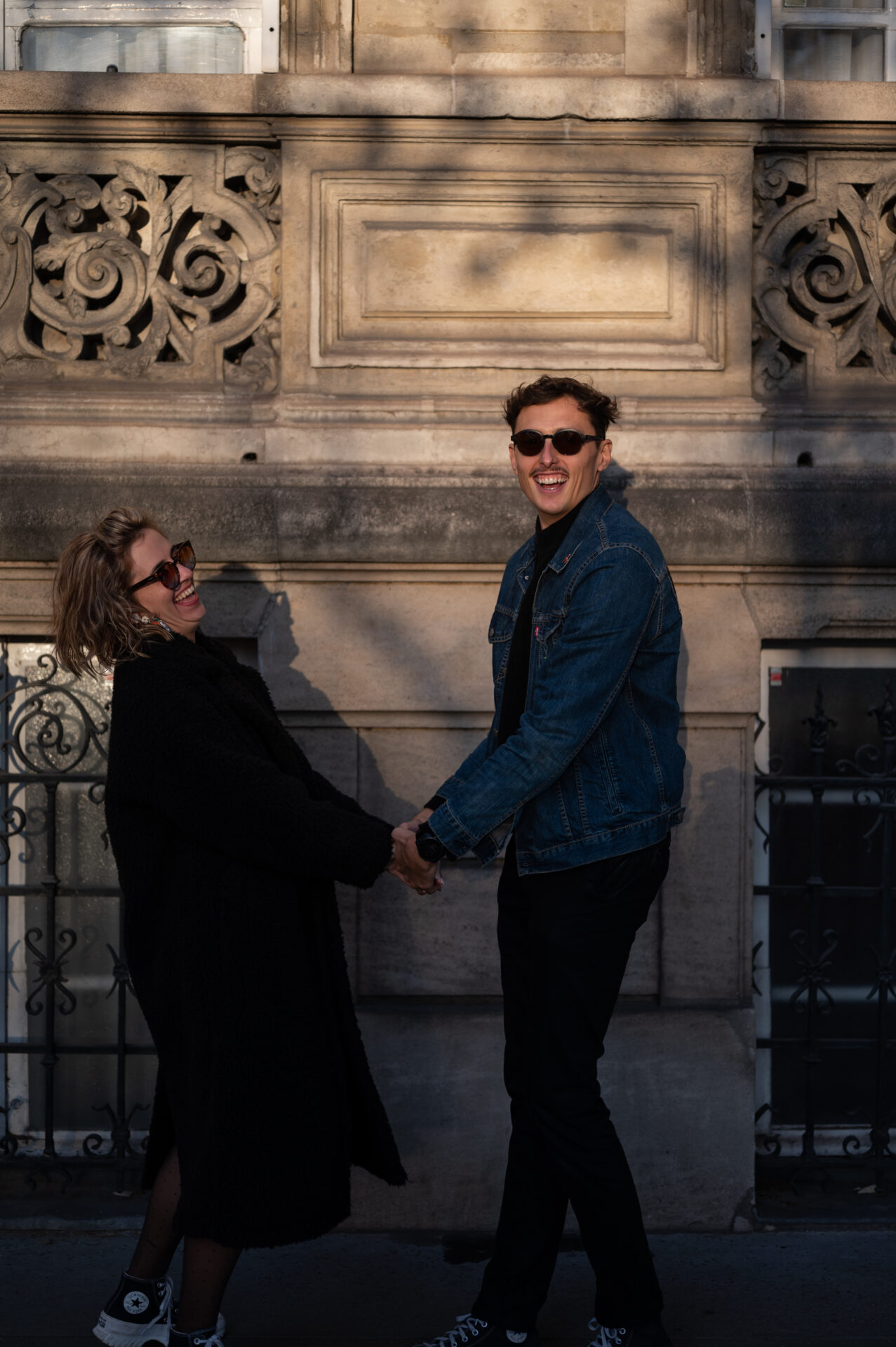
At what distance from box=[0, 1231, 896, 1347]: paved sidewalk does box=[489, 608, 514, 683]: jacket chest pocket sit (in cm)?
168

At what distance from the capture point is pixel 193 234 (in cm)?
436

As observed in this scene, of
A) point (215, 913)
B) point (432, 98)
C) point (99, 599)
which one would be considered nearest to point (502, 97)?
point (432, 98)

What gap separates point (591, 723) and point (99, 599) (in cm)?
112

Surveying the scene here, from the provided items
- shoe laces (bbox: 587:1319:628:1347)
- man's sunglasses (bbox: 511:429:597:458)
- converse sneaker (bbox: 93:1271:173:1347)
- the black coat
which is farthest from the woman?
man's sunglasses (bbox: 511:429:597:458)

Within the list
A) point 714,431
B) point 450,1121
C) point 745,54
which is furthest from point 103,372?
point 450,1121

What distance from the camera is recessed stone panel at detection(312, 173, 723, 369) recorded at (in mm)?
4277

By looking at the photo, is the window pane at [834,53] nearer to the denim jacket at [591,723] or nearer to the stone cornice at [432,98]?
the stone cornice at [432,98]

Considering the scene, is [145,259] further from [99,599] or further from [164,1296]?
[164,1296]

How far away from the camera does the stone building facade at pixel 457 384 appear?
4.17 metres

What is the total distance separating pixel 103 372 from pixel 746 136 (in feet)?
7.15

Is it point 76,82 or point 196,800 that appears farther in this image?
point 76,82

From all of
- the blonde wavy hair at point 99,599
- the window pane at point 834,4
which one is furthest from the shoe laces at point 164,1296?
the window pane at point 834,4

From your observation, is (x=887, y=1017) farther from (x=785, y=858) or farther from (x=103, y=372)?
(x=103, y=372)

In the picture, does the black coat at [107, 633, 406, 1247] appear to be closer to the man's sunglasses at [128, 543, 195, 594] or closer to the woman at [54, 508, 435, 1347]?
the woman at [54, 508, 435, 1347]
